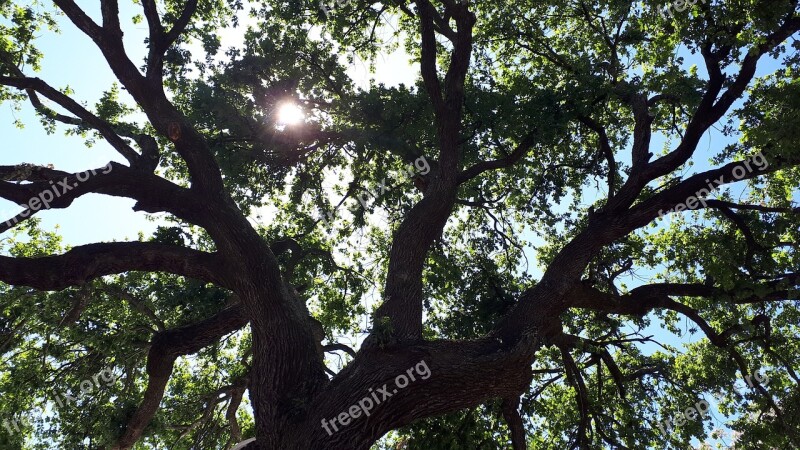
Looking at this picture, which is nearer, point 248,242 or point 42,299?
point 248,242

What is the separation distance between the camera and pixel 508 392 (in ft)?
18.2

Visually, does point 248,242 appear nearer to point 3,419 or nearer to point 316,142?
point 316,142

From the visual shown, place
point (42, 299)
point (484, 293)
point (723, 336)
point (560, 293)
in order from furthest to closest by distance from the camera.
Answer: point (484, 293) → point (42, 299) → point (723, 336) → point (560, 293)

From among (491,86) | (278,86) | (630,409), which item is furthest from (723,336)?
(278,86)

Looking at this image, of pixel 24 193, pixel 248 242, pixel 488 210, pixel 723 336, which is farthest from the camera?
pixel 488 210

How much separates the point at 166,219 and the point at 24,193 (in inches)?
188

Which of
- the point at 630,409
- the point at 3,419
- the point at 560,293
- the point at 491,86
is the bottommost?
the point at 630,409

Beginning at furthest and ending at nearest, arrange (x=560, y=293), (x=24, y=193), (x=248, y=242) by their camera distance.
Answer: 1. (x=560, y=293)
2. (x=248, y=242)
3. (x=24, y=193)

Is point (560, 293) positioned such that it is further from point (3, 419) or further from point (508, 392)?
point (3, 419)

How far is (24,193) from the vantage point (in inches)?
212

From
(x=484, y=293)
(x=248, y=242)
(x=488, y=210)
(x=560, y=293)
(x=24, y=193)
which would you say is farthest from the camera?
(x=488, y=210)

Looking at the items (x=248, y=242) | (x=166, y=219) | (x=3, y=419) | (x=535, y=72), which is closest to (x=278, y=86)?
(x=166, y=219)

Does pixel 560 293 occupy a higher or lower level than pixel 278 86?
lower

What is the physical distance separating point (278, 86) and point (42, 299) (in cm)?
548
